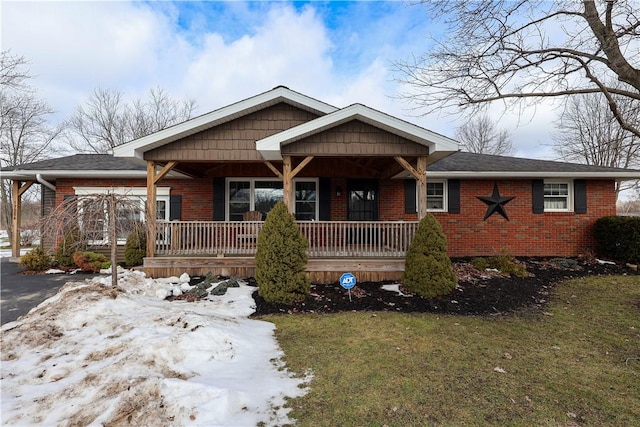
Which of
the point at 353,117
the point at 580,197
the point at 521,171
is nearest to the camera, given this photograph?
the point at 353,117

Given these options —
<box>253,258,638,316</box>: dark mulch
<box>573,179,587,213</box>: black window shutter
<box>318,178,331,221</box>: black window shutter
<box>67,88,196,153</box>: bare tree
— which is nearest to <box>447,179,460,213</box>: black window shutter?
<box>253,258,638,316</box>: dark mulch

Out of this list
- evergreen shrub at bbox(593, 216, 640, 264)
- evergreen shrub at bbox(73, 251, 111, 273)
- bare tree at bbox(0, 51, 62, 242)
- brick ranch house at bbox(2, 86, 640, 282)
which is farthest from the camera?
bare tree at bbox(0, 51, 62, 242)

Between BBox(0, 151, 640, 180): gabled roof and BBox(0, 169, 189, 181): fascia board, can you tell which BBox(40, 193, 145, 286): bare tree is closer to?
BBox(0, 169, 189, 181): fascia board

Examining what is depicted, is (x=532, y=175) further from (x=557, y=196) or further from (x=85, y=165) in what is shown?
(x=85, y=165)

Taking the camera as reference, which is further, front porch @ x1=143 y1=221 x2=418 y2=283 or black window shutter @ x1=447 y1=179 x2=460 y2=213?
black window shutter @ x1=447 y1=179 x2=460 y2=213

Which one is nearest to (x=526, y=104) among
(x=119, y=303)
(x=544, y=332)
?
(x=544, y=332)

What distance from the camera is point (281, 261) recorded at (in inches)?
226

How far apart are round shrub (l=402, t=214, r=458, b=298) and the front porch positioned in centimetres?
96

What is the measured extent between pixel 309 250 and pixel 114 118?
26263 millimetres

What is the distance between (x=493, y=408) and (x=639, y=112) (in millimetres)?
6681

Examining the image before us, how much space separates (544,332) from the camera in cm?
441

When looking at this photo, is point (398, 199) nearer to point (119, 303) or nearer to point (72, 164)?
point (119, 303)

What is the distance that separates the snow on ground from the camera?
2.47 m

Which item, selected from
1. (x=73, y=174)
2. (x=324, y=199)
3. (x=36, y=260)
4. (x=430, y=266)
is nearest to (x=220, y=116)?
(x=324, y=199)
